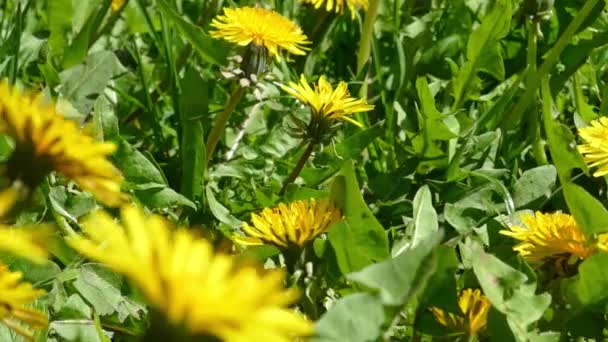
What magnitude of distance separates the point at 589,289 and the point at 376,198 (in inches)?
20.4

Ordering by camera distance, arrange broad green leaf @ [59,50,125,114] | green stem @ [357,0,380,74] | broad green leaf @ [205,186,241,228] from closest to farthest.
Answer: broad green leaf @ [205,186,241,228], broad green leaf @ [59,50,125,114], green stem @ [357,0,380,74]

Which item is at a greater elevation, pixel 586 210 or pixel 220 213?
pixel 586 210

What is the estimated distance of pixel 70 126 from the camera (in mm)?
737

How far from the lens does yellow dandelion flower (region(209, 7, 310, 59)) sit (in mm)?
1399

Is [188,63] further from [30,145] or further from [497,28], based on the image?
[30,145]

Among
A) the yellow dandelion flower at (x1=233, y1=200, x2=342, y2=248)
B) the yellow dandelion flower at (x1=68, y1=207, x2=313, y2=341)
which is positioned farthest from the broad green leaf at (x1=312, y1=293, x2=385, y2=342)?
the yellow dandelion flower at (x1=233, y1=200, x2=342, y2=248)

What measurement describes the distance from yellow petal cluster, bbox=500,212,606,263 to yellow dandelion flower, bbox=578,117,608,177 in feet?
0.35

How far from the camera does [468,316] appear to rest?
979mm

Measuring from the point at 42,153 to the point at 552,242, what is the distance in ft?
1.80

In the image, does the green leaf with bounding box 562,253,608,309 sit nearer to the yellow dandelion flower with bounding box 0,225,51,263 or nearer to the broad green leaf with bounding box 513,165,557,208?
the broad green leaf with bounding box 513,165,557,208

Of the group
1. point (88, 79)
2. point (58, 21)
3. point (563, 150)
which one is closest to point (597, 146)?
point (563, 150)

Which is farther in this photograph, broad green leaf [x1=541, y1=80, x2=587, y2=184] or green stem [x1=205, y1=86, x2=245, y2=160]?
green stem [x1=205, y1=86, x2=245, y2=160]

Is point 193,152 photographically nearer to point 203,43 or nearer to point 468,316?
point 203,43

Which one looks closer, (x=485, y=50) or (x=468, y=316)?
(x=468, y=316)
